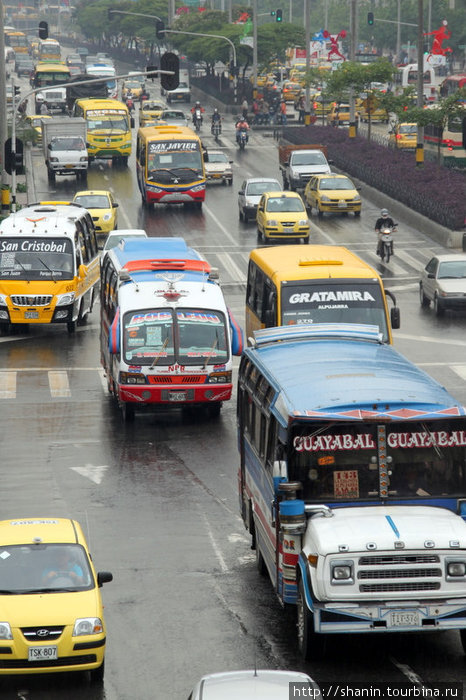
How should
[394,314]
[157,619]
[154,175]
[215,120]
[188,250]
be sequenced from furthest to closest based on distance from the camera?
1. [215,120]
2. [154,175]
3. [188,250]
4. [394,314]
5. [157,619]

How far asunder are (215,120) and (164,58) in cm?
3625

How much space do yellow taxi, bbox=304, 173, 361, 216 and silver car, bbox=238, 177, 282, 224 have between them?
1.75 metres

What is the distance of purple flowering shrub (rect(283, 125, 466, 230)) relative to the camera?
50.8 metres

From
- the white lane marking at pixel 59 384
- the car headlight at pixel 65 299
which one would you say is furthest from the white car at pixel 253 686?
the car headlight at pixel 65 299

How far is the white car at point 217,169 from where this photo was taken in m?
62.8

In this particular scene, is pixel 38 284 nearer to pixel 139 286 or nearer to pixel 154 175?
pixel 139 286

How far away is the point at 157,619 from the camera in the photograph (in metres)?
14.8

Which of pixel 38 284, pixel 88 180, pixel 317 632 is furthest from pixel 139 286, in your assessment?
pixel 88 180

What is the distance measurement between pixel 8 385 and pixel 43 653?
1657cm

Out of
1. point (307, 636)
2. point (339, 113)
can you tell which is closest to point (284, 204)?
point (307, 636)

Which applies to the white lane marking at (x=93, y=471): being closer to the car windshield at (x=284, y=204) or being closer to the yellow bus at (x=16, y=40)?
the car windshield at (x=284, y=204)

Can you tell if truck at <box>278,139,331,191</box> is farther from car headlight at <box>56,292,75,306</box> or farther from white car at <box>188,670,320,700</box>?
white car at <box>188,670,320,700</box>

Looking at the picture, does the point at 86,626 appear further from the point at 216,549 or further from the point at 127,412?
the point at 127,412

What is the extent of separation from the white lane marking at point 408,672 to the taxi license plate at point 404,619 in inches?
20.3
